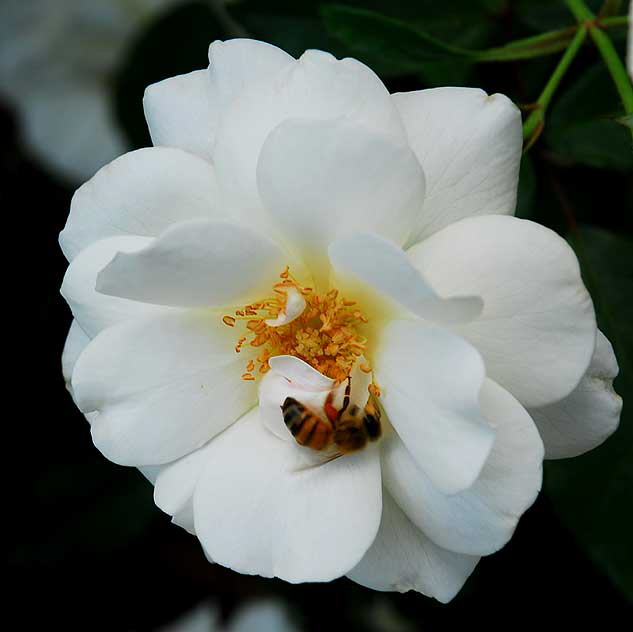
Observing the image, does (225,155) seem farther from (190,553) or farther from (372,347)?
(190,553)

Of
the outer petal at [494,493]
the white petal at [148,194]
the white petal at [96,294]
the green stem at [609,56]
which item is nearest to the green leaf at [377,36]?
the green stem at [609,56]

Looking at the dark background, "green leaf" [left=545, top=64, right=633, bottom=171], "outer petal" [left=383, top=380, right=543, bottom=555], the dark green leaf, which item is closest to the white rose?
"outer petal" [left=383, top=380, right=543, bottom=555]

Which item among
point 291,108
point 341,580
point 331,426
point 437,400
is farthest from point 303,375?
point 341,580

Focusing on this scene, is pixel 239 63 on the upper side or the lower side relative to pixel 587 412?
upper

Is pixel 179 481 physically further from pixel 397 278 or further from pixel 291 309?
pixel 397 278

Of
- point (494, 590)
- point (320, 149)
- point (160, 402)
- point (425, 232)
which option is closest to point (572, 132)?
point (425, 232)

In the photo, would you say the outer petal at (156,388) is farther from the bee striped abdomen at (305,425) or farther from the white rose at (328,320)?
the bee striped abdomen at (305,425)
